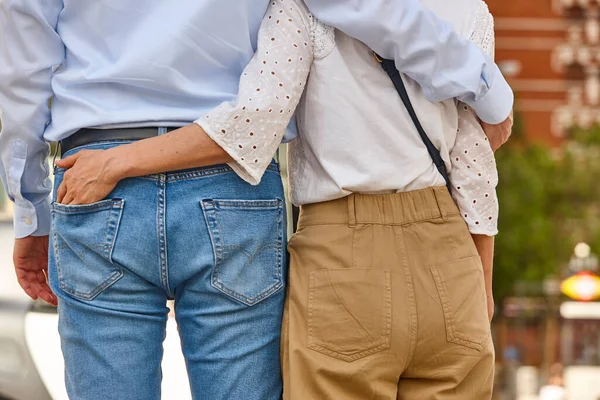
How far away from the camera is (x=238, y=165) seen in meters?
1.59

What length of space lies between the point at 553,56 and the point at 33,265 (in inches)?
2114

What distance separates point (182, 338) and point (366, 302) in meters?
0.33

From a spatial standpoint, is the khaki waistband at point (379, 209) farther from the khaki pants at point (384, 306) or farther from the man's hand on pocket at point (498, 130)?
the man's hand on pocket at point (498, 130)

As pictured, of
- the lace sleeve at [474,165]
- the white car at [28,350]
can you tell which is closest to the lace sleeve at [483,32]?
the lace sleeve at [474,165]

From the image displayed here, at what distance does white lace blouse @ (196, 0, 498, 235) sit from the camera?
1.58m

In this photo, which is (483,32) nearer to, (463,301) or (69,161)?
(463,301)

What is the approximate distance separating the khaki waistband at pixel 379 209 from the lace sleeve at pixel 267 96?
153mm

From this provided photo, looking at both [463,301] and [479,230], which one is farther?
[479,230]

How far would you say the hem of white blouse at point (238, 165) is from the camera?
5.09 ft

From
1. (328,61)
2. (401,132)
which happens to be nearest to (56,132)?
(328,61)

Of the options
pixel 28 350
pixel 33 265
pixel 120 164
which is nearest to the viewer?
pixel 120 164

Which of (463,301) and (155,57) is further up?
(155,57)

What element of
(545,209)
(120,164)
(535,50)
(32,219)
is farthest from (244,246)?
(535,50)

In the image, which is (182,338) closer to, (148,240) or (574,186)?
(148,240)
